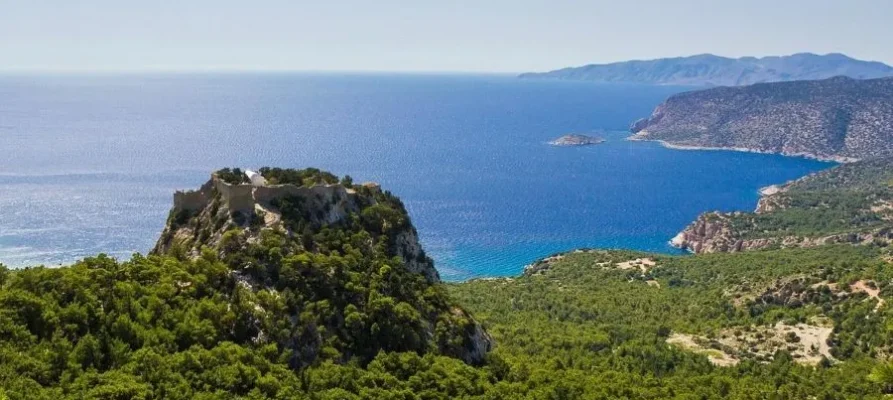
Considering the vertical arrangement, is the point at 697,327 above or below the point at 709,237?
above

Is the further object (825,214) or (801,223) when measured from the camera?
(825,214)

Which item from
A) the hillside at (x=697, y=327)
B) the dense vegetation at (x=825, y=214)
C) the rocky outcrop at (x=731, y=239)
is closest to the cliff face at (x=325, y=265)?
the hillside at (x=697, y=327)

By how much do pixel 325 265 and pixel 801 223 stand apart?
4358 inches

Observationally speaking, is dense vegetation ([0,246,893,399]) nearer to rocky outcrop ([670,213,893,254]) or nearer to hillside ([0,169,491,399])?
hillside ([0,169,491,399])

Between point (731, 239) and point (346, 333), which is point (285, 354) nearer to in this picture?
point (346, 333)

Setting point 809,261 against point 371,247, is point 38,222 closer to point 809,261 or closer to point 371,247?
point 371,247

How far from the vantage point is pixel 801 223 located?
123 metres

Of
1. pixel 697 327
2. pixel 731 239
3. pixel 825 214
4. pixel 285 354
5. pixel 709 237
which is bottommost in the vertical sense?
pixel 709 237

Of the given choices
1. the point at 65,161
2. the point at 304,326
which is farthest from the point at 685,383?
the point at 65,161

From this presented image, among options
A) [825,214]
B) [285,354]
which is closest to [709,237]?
[825,214]

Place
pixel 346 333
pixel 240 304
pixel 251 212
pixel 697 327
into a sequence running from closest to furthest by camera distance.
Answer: pixel 240 304
pixel 346 333
pixel 251 212
pixel 697 327

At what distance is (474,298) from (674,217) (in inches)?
3365

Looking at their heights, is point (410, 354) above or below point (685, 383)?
above

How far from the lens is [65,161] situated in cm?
16650
